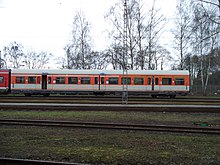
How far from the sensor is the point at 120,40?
34.1 m

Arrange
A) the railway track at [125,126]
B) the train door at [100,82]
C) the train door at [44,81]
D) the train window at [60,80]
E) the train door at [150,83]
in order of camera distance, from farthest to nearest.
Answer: the train window at [60,80]
the train door at [44,81]
the train door at [100,82]
the train door at [150,83]
the railway track at [125,126]

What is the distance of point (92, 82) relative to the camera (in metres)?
28.1

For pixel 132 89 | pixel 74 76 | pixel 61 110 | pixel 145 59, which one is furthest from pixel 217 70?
pixel 61 110

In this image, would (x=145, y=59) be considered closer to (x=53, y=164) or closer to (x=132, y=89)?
(x=132, y=89)

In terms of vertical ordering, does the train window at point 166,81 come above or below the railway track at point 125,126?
above

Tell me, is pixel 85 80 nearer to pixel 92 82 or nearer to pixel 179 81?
pixel 92 82

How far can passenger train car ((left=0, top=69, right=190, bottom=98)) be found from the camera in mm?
27891

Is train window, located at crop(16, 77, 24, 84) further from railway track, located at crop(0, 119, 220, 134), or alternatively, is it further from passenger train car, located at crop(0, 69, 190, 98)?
railway track, located at crop(0, 119, 220, 134)

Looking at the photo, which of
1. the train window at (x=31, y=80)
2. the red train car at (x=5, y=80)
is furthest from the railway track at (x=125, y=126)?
the red train car at (x=5, y=80)

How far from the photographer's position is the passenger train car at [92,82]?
27891mm

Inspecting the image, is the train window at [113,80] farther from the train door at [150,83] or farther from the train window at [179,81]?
the train window at [179,81]

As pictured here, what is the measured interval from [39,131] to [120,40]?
25.9m

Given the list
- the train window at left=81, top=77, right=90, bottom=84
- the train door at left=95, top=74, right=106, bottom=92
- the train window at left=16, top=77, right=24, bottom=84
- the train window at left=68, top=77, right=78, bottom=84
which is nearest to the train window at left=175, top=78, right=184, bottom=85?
the train door at left=95, top=74, right=106, bottom=92

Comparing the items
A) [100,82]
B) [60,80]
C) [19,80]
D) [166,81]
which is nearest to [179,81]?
[166,81]
